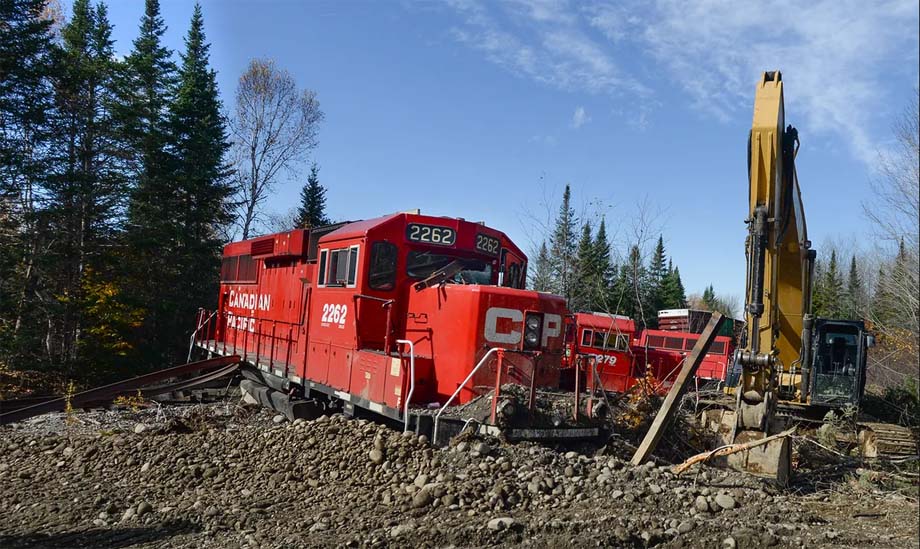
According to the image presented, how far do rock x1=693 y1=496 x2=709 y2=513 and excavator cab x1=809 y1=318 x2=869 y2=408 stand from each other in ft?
20.1

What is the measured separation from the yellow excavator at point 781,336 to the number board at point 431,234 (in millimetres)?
4151

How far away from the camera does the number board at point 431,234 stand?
33.3ft

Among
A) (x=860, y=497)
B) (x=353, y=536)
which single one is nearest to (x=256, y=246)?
(x=353, y=536)

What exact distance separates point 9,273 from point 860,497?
22420 millimetres

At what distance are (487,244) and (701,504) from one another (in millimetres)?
5073

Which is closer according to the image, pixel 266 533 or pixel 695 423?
pixel 266 533

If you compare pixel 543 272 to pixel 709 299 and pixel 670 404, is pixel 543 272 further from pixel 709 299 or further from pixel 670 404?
pixel 709 299

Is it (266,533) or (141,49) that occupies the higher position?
(141,49)

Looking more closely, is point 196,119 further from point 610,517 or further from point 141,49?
point 610,517

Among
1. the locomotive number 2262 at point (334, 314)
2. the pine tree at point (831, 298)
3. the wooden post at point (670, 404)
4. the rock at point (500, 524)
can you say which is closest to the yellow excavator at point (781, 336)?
the wooden post at point (670, 404)

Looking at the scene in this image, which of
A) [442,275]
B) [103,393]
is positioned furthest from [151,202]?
[442,275]

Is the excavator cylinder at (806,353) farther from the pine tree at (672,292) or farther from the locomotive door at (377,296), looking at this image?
the pine tree at (672,292)

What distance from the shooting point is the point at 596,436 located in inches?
338

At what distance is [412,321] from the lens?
1002cm
